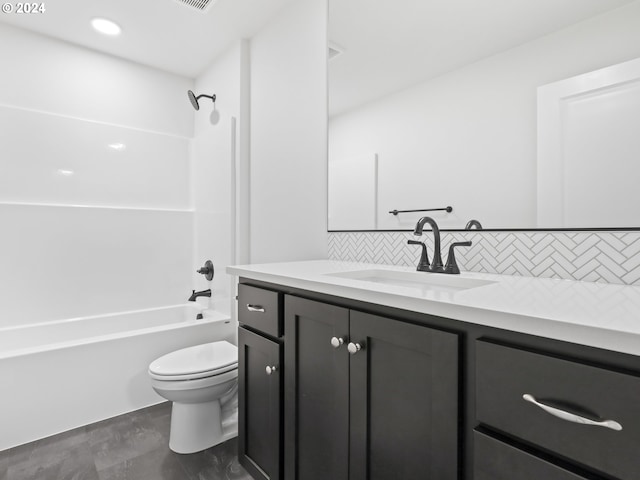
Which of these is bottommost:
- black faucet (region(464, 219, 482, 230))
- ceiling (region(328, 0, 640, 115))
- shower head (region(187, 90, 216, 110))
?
black faucet (region(464, 219, 482, 230))

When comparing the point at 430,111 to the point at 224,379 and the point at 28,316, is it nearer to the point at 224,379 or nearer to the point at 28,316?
the point at 224,379

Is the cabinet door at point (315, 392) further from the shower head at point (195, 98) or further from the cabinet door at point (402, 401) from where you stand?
the shower head at point (195, 98)

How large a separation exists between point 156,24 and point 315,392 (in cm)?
250

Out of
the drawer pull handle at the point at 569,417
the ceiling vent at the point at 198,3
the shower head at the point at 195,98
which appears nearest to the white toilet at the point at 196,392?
the drawer pull handle at the point at 569,417

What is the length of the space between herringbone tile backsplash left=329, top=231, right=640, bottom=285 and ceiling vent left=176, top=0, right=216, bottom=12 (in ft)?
5.88

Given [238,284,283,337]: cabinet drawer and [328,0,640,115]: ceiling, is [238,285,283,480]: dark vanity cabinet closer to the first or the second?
[238,284,283,337]: cabinet drawer

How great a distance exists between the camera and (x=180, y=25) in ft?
7.25

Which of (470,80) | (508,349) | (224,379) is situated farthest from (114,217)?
(508,349)

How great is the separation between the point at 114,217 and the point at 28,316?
0.87 metres

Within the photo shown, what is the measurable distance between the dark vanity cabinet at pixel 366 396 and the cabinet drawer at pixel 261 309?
62mm

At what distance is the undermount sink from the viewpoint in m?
1.06

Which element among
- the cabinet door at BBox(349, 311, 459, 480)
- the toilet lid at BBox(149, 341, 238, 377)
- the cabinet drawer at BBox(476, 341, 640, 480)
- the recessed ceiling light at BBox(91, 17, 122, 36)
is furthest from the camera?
the recessed ceiling light at BBox(91, 17, 122, 36)

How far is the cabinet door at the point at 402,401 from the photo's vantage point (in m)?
0.69

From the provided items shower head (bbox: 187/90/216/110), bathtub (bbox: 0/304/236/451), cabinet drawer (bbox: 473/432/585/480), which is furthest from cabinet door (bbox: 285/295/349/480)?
shower head (bbox: 187/90/216/110)
